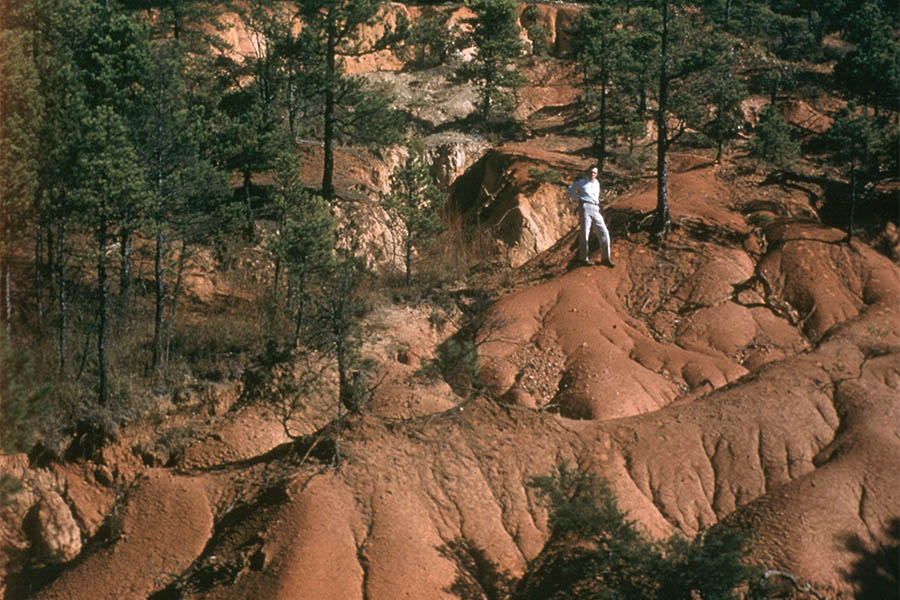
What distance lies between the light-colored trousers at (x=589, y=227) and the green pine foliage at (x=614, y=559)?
1001 centimetres

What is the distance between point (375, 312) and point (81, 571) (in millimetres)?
10631

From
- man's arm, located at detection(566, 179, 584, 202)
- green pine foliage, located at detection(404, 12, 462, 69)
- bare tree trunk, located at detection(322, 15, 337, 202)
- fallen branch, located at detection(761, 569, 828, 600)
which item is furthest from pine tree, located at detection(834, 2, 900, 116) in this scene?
fallen branch, located at detection(761, 569, 828, 600)

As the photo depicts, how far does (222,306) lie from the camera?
2469 cm

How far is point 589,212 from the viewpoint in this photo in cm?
2408

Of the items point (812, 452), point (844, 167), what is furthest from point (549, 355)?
point (844, 167)

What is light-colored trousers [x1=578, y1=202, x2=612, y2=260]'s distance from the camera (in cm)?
2405

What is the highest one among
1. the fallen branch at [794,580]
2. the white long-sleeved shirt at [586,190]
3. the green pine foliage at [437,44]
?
the green pine foliage at [437,44]

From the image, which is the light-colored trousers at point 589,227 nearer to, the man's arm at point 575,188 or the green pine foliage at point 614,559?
the man's arm at point 575,188

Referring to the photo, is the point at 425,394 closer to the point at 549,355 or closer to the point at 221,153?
the point at 549,355

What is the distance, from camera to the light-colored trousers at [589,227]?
24.0 meters

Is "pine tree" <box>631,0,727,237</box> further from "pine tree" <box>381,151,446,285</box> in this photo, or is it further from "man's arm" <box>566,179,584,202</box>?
"pine tree" <box>381,151,446,285</box>

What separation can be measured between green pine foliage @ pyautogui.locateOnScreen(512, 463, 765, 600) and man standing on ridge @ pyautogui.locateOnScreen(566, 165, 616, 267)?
10000 mm

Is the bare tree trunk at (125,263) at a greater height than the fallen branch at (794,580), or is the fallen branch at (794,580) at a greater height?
the bare tree trunk at (125,263)

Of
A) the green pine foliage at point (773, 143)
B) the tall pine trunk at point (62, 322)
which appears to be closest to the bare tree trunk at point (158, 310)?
the tall pine trunk at point (62, 322)
